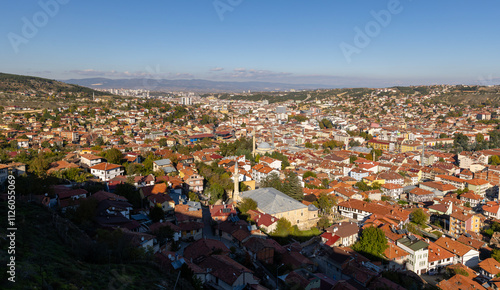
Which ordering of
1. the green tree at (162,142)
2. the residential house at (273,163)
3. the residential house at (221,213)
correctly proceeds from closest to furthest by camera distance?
Answer: the residential house at (221,213) < the residential house at (273,163) < the green tree at (162,142)

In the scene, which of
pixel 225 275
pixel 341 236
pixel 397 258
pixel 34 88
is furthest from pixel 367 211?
pixel 34 88

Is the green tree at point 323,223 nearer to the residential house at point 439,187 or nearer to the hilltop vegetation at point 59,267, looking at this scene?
the hilltop vegetation at point 59,267

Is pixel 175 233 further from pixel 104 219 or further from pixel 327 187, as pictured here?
pixel 327 187

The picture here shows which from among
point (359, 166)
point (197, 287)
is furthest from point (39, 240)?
point (359, 166)

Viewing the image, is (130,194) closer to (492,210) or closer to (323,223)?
(323,223)

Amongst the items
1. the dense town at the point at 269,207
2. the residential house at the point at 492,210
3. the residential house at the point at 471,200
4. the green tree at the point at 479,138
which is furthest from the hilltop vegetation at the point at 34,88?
the green tree at the point at 479,138

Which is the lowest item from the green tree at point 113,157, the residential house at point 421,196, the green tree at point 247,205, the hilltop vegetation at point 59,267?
the residential house at point 421,196

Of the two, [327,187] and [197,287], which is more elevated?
[197,287]

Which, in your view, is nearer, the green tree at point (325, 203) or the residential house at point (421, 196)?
the green tree at point (325, 203)
